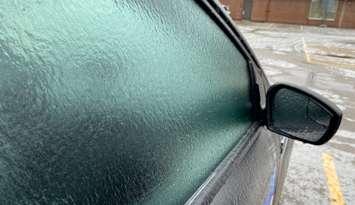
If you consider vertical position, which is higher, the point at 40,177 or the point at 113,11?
the point at 113,11

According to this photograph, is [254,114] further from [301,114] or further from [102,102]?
[102,102]

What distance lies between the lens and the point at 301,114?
1595 mm

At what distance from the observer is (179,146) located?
43.2 inches

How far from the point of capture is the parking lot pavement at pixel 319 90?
374 cm

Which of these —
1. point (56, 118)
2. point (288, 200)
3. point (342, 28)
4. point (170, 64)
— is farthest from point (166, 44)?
point (342, 28)

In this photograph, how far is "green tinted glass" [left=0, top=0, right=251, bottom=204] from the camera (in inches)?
27.0

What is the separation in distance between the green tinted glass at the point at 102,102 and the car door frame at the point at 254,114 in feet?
0.11

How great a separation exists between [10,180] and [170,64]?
574mm

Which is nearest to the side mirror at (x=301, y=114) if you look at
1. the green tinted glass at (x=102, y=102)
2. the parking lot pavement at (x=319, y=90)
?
the green tinted glass at (x=102, y=102)

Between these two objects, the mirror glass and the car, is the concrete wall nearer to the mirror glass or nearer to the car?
the mirror glass

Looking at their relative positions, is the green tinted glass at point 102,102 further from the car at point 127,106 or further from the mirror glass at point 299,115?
the mirror glass at point 299,115

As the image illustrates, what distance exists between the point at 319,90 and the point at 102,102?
→ 7.84 metres

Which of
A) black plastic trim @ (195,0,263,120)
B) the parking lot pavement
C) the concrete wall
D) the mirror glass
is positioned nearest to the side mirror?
the mirror glass

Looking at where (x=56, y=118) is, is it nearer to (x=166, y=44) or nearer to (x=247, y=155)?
(x=166, y=44)
